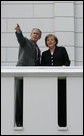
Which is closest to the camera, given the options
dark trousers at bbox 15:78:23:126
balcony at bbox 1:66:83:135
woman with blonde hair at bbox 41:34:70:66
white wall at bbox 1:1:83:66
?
balcony at bbox 1:66:83:135

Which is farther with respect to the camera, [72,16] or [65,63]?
[72,16]

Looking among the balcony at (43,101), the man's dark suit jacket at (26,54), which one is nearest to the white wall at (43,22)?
the man's dark suit jacket at (26,54)

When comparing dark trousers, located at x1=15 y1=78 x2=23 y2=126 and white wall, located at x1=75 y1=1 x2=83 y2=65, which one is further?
white wall, located at x1=75 y1=1 x2=83 y2=65

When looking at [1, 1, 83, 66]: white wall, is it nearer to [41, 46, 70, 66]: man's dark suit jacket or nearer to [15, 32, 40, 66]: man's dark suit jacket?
[41, 46, 70, 66]: man's dark suit jacket

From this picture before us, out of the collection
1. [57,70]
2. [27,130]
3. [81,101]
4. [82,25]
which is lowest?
[27,130]

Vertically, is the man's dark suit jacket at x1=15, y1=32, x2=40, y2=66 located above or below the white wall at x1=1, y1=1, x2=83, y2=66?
below

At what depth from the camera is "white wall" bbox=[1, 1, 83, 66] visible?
27.2 ft

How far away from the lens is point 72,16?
8.38 metres

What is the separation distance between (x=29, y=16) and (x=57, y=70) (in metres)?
4.87

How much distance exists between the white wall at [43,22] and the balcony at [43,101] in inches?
178

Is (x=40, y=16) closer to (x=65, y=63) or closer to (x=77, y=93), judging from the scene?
(x=65, y=63)

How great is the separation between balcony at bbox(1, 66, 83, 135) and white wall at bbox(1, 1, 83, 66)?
4528 mm

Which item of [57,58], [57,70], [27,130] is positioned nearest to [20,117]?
[27,130]

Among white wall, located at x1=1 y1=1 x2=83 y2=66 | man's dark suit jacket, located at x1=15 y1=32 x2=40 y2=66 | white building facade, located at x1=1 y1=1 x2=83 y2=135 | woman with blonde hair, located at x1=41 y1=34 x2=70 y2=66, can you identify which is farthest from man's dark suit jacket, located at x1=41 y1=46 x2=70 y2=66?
white wall, located at x1=1 y1=1 x2=83 y2=66
